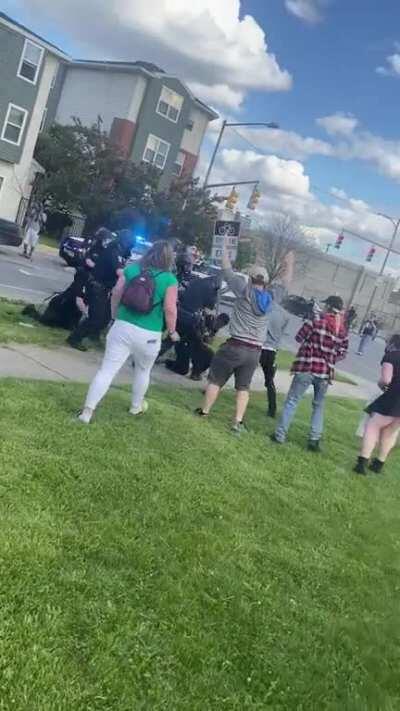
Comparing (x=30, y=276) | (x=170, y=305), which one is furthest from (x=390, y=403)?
(x=30, y=276)

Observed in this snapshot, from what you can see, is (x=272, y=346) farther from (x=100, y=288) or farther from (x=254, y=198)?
(x=254, y=198)

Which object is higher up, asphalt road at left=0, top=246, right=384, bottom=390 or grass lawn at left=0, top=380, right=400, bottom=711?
grass lawn at left=0, top=380, right=400, bottom=711

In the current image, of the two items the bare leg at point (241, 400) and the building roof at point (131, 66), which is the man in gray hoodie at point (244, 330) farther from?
the building roof at point (131, 66)

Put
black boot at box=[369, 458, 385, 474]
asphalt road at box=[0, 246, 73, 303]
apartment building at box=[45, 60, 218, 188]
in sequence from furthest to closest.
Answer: apartment building at box=[45, 60, 218, 188]
asphalt road at box=[0, 246, 73, 303]
black boot at box=[369, 458, 385, 474]

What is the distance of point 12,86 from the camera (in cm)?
3120

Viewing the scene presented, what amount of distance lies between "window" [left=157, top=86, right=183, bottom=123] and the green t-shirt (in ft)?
128

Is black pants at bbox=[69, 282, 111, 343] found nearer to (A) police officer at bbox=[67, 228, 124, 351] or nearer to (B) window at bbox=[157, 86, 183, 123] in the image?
(A) police officer at bbox=[67, 228, 124, 351]

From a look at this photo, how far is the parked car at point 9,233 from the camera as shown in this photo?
2205 centimetres

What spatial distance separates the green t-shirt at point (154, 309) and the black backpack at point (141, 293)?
0.14 ft

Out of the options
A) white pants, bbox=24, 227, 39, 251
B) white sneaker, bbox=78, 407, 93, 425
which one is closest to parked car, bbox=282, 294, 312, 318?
white pants, bbox=24, 227, 39, 251

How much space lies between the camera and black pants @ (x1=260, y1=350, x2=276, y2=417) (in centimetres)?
952

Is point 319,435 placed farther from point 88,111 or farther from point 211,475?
point 88,111

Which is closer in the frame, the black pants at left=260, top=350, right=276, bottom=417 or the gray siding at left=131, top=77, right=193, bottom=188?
the black pants at left=260, top=350, right=276, bottom=417

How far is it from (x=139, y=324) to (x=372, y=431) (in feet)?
10.6
